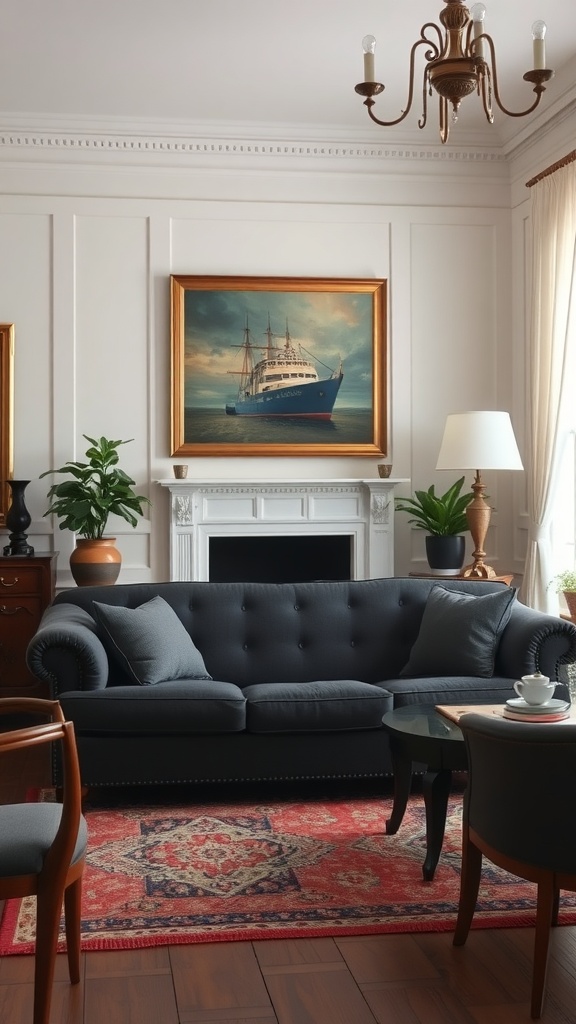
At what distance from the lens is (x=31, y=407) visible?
6.18m

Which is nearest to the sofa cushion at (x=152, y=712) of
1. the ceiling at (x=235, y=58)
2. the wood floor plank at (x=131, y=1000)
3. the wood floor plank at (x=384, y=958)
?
the wood floor plank at (x=384, y=958)

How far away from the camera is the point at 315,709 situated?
3.96 meters

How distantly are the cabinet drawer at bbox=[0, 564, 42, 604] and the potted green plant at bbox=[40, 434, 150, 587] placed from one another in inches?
9.4

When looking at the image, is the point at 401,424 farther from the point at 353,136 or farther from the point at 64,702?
the point at 64,702

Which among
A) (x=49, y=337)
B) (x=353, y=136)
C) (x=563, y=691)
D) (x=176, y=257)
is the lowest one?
(x=563, y=691)

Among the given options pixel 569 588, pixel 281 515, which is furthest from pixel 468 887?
pixel 281 515

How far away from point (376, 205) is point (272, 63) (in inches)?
52.9

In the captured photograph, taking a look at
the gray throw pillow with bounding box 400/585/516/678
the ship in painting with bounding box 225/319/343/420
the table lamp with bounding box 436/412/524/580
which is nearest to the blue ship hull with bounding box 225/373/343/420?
the ship in painting with bounding box 225/319/343/420

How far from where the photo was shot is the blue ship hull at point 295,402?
6316mm

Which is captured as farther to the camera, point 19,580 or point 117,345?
point 117,345

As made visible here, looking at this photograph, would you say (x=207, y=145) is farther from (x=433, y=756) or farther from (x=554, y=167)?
(x=433, y=756)

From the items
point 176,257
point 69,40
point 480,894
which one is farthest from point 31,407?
point 480,894

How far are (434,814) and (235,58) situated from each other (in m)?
4.02

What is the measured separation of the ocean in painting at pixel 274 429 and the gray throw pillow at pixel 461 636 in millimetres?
2149
